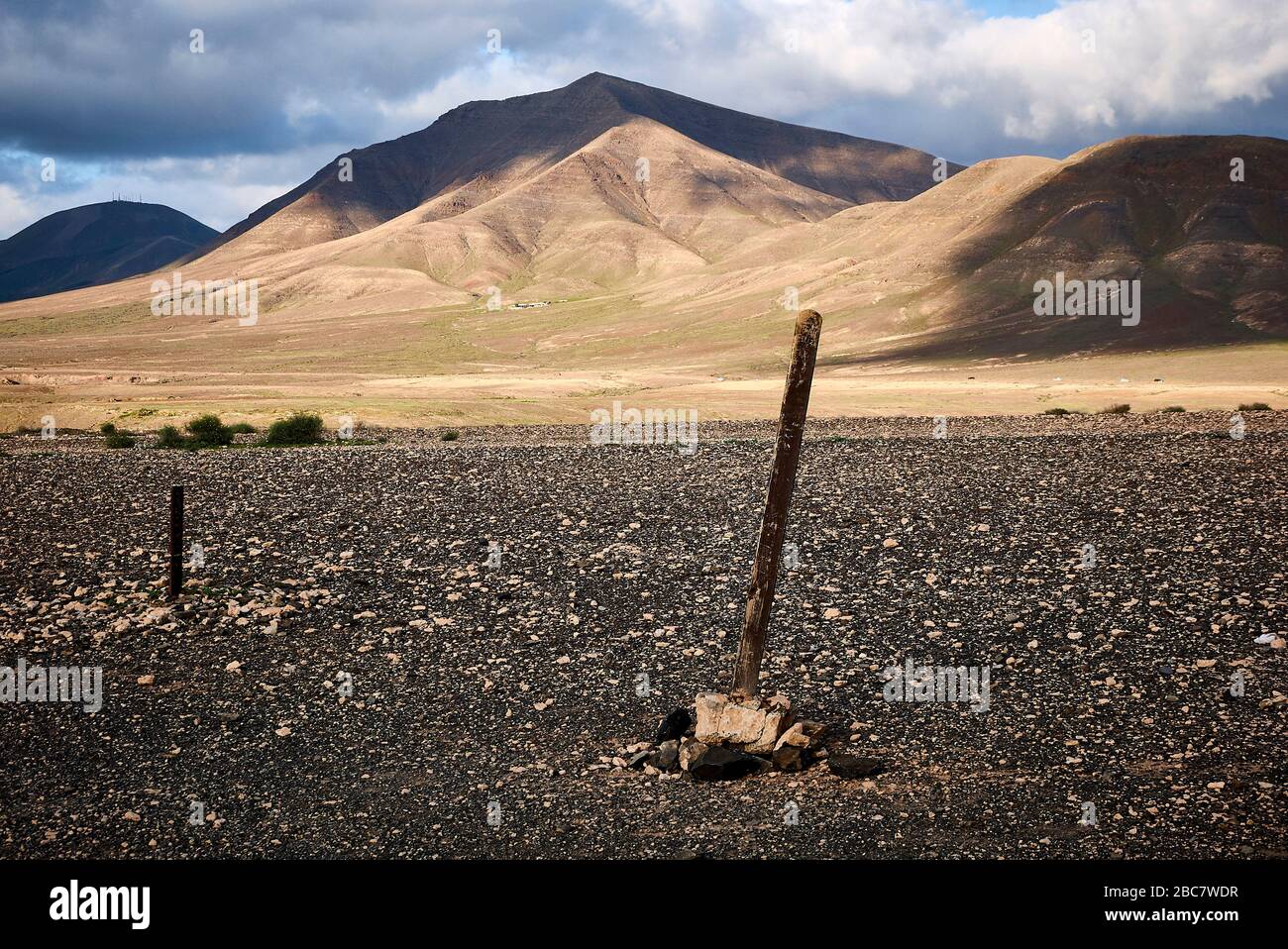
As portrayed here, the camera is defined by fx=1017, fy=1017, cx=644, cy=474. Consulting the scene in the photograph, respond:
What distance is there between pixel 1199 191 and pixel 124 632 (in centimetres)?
12377

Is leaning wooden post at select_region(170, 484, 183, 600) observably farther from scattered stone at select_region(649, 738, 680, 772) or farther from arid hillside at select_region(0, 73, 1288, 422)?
arid hillside at select_region(0, 73, 1288, 422)

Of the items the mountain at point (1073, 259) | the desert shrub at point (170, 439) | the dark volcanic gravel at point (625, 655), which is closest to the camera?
the dark volcanic gravel at point (625, 655)

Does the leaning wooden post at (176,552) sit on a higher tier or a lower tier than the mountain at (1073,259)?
lower

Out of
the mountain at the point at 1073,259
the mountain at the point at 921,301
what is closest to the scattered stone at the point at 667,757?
the mountain at the point at 921,301

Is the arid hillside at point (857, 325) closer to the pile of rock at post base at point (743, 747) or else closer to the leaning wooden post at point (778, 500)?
the pile of rock at post base at point (743, 747)

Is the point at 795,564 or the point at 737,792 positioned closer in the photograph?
the point at 737,792

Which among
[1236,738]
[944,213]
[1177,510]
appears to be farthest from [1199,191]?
[1236,738]

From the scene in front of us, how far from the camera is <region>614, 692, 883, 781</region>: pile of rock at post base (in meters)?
8.51

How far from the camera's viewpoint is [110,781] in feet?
29.0

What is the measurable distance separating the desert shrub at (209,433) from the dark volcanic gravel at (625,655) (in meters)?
10.0

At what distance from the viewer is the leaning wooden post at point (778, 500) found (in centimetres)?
826

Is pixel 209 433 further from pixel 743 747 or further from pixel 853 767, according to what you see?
pixel 853 767

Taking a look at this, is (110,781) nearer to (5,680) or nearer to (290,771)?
(290,771)

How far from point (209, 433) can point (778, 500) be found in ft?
91.0
